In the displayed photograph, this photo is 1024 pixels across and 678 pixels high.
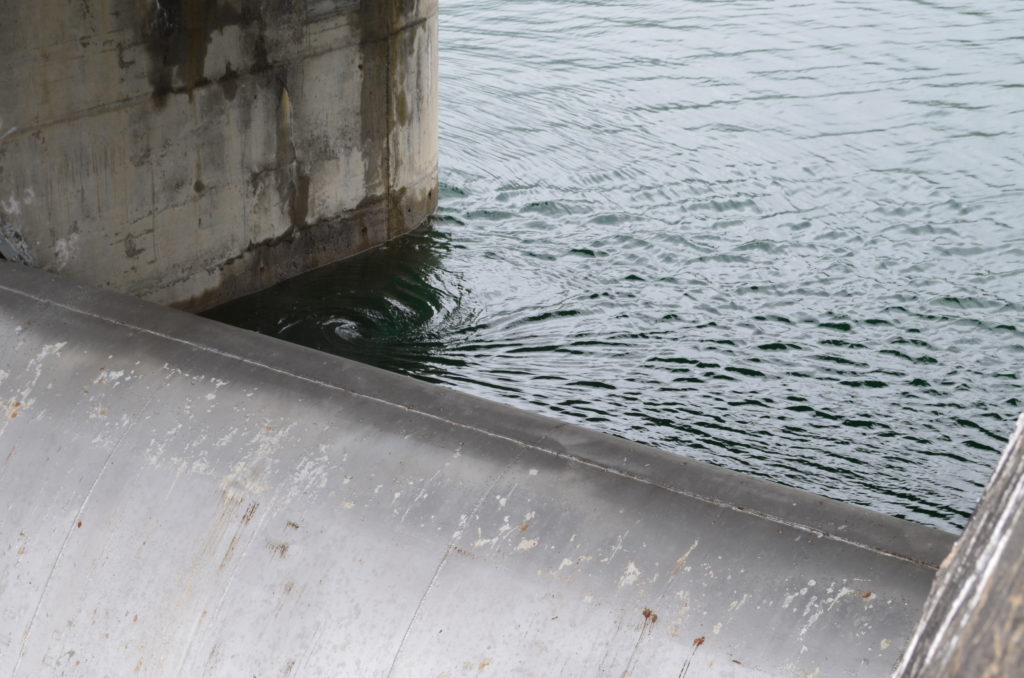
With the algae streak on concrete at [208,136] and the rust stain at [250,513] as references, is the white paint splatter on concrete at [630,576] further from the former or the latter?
the algae streak on concrete at [208,136]

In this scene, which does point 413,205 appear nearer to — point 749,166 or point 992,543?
point 749,166

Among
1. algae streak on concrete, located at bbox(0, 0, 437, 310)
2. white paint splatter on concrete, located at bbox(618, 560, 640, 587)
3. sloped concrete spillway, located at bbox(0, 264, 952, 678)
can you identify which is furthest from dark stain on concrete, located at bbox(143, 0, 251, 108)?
white paint splatter on concrete, located at bbox(618, 560, 640, 587)

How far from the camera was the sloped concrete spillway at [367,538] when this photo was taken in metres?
3.99

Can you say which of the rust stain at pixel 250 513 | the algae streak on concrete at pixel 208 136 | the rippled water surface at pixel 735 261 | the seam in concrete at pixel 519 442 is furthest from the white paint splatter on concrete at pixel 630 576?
the algae streak on concrete at pixel 208 136

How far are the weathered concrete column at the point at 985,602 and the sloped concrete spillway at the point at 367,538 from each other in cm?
295

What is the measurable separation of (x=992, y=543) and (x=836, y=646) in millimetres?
3059

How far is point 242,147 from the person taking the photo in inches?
362

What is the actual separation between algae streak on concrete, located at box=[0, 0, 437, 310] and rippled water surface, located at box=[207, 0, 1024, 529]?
1.75ft

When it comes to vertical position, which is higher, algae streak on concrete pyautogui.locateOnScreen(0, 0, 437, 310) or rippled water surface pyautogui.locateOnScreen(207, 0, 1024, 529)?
algae streak on concrete pyautogui.locateOnScreen(0, 0, 437, 310)

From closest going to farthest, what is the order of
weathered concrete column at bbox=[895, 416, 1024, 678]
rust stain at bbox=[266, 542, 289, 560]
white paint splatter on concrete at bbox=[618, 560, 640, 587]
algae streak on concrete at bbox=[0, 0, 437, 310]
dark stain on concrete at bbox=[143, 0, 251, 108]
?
1. weathered concrete column at bbox=[895, 416, 1024, 678]
2. white paint splatter on concrete at bbox=[618, 560, 640, 587]
3. rust stain at bbox=[266, 542, 289, 560]
4. algae streak on concrete at bbox=[0, 0, 437, 310]
5. dark stain on concrete at bbox=[143, 0, 251, 108]

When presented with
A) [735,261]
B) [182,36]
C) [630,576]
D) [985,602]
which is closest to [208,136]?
[182,36]

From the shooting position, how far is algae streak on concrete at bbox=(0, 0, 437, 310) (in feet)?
25.6

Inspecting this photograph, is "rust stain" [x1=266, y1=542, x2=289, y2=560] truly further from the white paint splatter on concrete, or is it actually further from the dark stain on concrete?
the dark stain on concrete

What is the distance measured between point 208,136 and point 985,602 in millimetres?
8601
